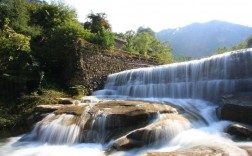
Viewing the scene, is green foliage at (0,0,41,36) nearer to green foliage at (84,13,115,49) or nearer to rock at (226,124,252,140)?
green foliage at (84,13,115,49)

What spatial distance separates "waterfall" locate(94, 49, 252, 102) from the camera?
42.9ft

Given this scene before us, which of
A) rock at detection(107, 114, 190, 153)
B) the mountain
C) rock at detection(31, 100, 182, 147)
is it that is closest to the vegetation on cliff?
rock at detection(31, 100, 182, 147)

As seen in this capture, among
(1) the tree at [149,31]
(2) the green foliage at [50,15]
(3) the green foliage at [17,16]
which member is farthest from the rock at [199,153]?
(1) the tree at [149,31]

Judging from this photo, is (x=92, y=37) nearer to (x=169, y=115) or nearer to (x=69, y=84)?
(x=69, y=84)

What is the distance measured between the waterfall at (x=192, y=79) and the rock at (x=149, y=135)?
4.57 m

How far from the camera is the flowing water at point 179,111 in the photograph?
30.2 ft

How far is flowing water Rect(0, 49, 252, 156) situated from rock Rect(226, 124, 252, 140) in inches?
8.9

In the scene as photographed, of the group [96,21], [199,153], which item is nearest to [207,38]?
[96,21]

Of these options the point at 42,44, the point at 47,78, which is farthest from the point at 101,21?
the point at 47,78

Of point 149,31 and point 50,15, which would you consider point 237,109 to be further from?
point 149,31

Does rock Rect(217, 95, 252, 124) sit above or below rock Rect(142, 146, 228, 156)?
above

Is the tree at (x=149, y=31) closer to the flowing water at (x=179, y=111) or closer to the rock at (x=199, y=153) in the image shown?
the flowing water at (x=179, y=111)

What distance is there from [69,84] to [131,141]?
1088 cm

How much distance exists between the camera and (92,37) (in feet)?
70.4
